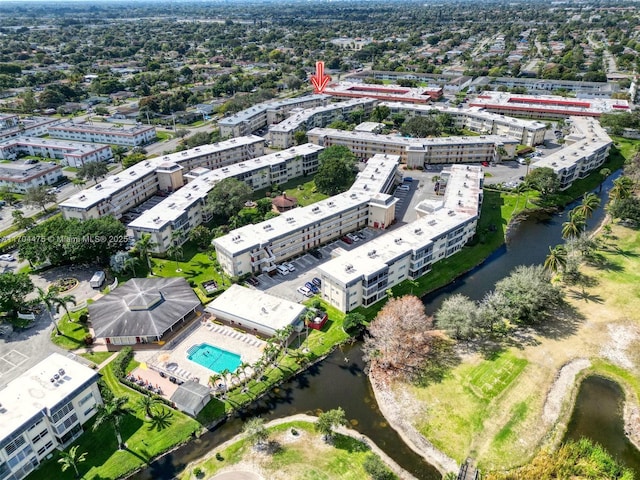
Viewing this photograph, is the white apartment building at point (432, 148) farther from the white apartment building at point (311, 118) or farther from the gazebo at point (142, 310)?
the gazebo at point (142, 310)

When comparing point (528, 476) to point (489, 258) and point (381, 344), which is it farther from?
point (489, 258)

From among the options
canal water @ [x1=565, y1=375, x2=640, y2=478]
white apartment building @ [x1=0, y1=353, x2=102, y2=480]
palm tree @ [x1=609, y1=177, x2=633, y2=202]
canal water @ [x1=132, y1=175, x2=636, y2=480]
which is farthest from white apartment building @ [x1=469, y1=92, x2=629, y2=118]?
white apartment building @ [x1=0, y1=353, x2=102, y2=480]

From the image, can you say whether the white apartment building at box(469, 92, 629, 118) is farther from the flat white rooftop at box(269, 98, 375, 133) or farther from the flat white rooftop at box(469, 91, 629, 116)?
the flat white rooftop at box(269, 98, 375, 133)

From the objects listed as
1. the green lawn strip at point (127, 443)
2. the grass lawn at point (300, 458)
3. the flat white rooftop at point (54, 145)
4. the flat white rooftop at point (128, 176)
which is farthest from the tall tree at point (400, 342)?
the flat white rooftop at point (54, 145)

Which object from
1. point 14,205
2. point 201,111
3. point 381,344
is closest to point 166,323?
point 381,344

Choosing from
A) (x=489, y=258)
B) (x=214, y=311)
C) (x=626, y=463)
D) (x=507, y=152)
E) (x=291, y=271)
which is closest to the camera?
(x=626, y=463)

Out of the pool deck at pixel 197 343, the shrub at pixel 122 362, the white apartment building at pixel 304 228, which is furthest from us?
the white apartment building at pixel 304 228
